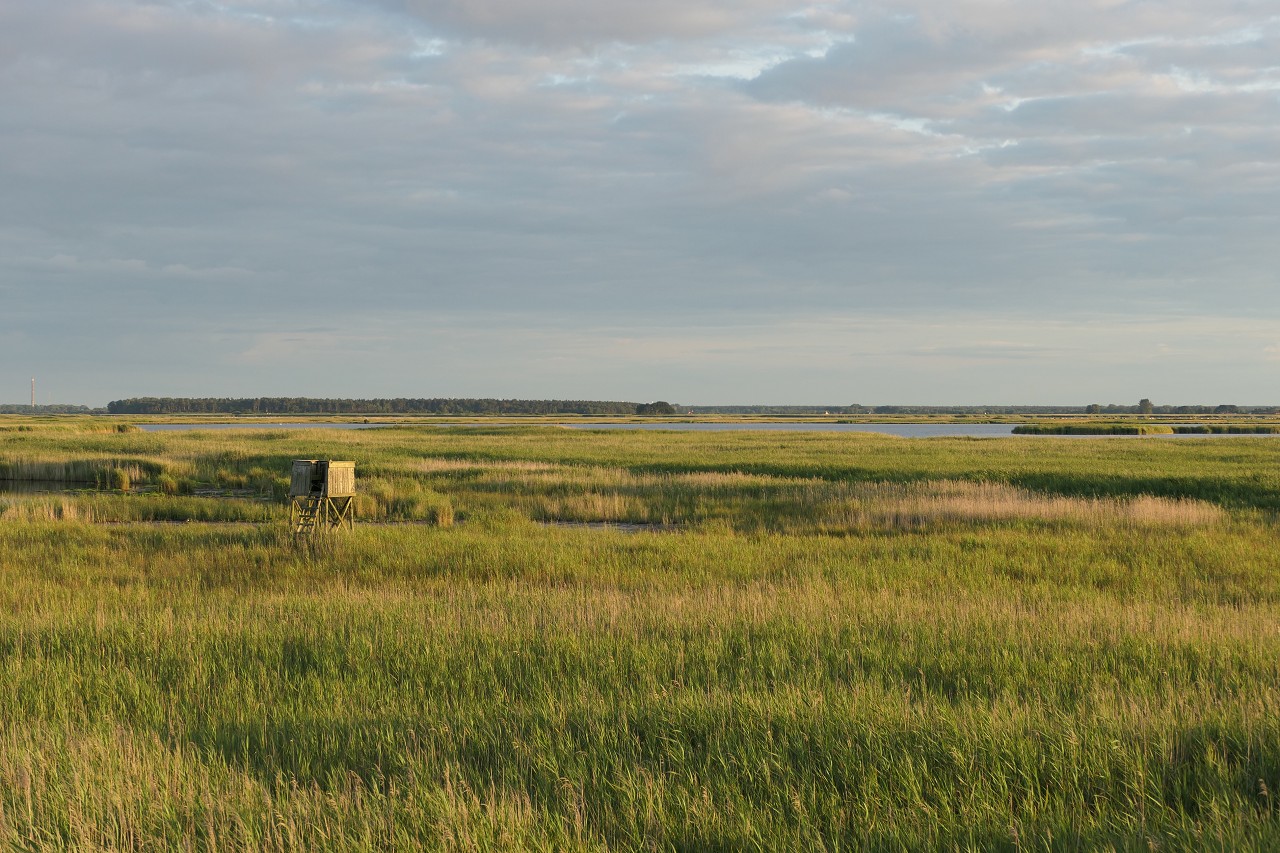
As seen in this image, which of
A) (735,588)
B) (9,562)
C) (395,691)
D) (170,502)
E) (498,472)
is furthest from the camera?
(498,472)

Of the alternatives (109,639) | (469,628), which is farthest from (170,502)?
(469,628)

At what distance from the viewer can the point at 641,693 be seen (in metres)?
7.70

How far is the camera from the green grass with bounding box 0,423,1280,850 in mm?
5172

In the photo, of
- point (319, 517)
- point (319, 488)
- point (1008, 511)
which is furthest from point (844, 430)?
point (319, 488)

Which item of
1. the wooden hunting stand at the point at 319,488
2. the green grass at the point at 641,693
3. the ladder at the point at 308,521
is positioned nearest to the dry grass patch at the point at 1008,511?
the green grass at the point at 641,693

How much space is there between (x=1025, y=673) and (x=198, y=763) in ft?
23.5

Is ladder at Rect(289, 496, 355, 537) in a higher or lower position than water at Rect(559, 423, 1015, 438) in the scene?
lower

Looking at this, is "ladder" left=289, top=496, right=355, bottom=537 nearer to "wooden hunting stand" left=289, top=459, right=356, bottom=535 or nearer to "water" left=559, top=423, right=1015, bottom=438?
"wooden hunting stand" left=289, top=459, right=356, bottom=535

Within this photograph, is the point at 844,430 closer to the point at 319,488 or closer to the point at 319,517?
the point at 319,517

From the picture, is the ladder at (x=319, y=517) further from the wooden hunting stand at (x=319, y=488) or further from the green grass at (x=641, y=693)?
the green grass at (x=641, y=693)

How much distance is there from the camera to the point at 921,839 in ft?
16.1

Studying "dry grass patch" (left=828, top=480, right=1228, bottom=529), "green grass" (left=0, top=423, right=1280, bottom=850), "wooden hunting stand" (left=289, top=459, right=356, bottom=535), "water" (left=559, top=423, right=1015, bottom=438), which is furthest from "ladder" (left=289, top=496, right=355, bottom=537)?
"water" (left=559, top=423, right=1015, bottom=438)

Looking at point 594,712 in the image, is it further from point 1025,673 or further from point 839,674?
point 1025,673

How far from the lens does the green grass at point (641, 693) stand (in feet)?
17.0
